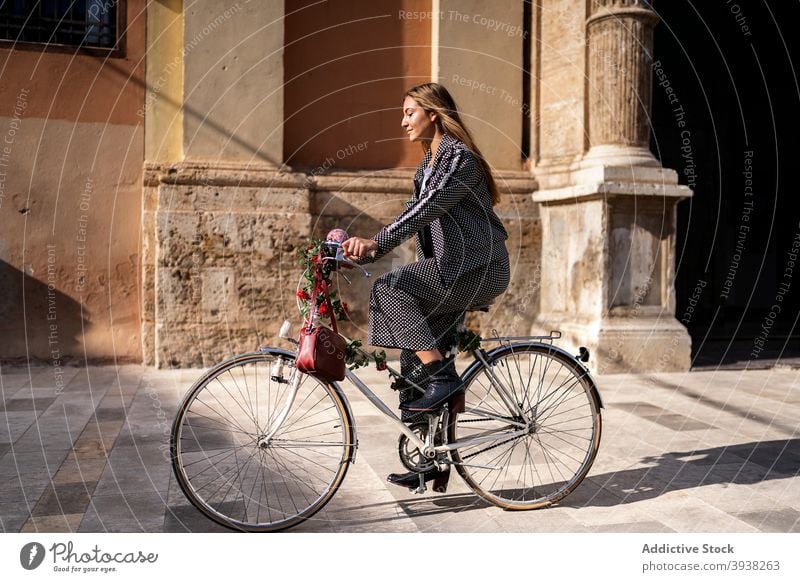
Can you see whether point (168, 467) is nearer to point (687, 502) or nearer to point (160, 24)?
point (687, 502)

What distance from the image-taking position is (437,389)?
367 cm

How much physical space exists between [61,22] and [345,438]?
617cm

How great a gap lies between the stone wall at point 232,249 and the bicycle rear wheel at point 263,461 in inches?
132

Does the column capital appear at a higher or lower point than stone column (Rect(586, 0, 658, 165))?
higher

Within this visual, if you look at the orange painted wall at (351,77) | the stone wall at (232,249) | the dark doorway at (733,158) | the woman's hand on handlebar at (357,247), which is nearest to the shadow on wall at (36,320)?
the stone wall at (232,249)

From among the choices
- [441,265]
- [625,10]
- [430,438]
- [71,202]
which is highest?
[625,10]

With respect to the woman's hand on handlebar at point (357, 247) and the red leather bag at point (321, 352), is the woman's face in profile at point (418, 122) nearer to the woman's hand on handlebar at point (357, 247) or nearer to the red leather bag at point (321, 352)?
the woman's hand on handlebar at point (357, 247)

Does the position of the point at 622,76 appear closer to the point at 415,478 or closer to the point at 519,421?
the point at 519,421

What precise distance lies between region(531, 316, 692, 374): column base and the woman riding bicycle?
13.9ft

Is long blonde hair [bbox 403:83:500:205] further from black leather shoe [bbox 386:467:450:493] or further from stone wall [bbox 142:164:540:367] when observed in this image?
stone wall [bbox 142:164:540:367]

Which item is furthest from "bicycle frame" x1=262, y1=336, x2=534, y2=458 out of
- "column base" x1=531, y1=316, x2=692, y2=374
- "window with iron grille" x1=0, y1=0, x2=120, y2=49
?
"window with iron grille" x1=0, y1=0, x2=120, y2=49

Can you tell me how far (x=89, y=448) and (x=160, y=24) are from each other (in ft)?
15.4

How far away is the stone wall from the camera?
25.4ft

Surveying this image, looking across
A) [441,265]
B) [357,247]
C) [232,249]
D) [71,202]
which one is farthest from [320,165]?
[357,247]
